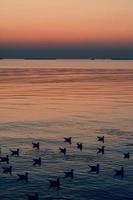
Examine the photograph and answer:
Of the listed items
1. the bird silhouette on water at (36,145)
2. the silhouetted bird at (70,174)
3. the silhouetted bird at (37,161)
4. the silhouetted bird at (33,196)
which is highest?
the bird silhouette on water at (36,145)

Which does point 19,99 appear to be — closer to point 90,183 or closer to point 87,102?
Result: point 87,102

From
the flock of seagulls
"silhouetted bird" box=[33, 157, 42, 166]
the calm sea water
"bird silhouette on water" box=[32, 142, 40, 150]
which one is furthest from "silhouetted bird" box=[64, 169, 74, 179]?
"bird silhouette on water" box=[32, 142, 40, 150]

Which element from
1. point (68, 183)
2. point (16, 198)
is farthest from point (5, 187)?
point (68, 183)

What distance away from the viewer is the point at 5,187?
30.1m

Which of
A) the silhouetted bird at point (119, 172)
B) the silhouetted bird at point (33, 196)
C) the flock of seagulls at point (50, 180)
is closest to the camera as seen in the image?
the silhouetted bird at point (33, 196)

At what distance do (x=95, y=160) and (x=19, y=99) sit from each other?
4675cm

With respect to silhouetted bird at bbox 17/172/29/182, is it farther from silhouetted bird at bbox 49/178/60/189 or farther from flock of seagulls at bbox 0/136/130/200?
silhouetted bird at bbox 49/178/60/189

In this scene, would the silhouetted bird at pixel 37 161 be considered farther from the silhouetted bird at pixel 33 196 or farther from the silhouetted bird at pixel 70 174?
the silhouetted bird at pixel 33 196

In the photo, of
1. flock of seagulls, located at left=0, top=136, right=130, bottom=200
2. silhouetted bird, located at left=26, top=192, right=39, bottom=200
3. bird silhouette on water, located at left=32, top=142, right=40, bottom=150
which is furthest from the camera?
bird silhouette on water, located at left=32, top=142, right=40, bottom=150

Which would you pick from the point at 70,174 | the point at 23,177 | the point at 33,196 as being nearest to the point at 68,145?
the point at 70,174

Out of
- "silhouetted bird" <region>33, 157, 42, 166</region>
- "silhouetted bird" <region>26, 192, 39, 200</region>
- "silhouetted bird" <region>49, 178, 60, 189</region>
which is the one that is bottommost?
"silhouetted bird" <region>26, 192, 39, 200</region>

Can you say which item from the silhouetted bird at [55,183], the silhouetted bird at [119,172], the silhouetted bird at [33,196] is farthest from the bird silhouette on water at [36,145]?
the silhouetted bird at [33,196]

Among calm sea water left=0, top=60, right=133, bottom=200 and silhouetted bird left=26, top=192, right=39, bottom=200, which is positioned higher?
calm sea water left=0, top=60, right=133, bottom=200

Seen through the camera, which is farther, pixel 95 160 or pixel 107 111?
pixel 107 111
